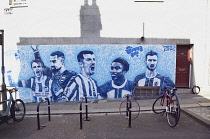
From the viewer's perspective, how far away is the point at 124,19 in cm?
798

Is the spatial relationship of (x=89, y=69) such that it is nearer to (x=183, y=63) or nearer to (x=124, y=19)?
(x=124, y=19)

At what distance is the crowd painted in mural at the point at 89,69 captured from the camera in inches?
314

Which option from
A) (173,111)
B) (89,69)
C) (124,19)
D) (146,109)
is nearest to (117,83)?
(89,69)

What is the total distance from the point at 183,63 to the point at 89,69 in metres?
5.24

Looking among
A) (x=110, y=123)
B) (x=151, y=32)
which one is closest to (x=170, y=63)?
(x=151, y=32)

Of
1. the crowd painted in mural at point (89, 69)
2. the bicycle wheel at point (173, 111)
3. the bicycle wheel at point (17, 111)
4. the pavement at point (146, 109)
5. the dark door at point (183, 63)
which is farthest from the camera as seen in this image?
the dark door at point (183, 63)

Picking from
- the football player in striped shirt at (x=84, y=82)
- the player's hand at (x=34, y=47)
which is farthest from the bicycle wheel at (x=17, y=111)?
the player's hand at (x=34, y=47)

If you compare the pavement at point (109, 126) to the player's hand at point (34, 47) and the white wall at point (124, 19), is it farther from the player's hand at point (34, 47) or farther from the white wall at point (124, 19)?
the white wall at point (124, 19)

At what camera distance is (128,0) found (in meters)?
7.95

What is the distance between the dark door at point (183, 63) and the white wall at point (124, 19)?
593 millimetres

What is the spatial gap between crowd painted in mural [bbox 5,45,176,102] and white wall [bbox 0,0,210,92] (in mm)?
806

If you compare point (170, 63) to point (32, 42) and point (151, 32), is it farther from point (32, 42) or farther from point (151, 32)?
point (32, 42)
